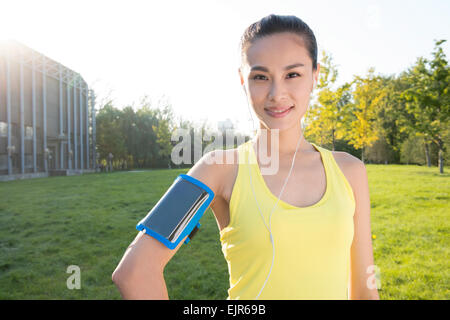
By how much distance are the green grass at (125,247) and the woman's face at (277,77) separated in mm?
3194

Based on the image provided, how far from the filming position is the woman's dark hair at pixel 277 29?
4.02 ft

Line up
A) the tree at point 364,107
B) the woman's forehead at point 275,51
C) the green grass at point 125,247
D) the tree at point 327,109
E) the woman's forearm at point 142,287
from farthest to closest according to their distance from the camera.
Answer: the tree at point 364,107, the tree at point 327,109, the green grass at point 125,247, the woman's forehead at point 275,51, the woman's forearm at point 142,287

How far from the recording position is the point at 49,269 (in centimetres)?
482

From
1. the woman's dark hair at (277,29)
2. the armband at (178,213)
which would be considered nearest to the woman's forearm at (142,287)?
the armband at (178,213)

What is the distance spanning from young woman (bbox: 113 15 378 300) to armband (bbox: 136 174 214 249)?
4 cm

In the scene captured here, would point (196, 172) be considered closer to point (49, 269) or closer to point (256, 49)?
point (256, 49)

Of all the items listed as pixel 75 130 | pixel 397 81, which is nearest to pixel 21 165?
pixel 75 130

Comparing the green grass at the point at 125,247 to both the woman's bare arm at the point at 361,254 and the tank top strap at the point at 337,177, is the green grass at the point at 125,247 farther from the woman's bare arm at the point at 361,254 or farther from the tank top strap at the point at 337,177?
the tank top strap at the point at 337,177

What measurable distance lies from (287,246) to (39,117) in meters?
29.2

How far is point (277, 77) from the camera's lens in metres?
1.21

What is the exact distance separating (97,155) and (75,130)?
5.63m

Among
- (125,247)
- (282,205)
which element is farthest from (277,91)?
(125,247)

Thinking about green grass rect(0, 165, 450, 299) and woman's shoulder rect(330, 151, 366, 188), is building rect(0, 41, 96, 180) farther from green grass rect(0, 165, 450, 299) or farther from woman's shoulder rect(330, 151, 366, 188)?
woman's shoulder rect(330, 151, 366, 188)

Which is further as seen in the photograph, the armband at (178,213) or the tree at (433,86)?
the tree at (433,86)
